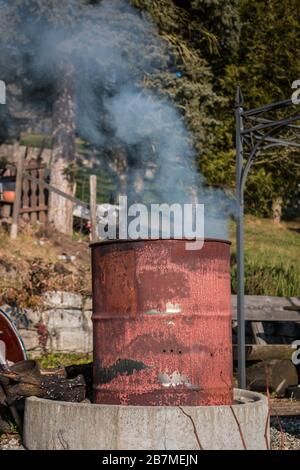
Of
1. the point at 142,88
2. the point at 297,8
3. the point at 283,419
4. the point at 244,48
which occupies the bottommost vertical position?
the point at 283,419

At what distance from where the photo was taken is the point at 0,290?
1120 cm

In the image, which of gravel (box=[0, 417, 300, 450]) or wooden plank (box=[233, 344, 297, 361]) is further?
wooden plank (box=[233, 344, 297, 361])

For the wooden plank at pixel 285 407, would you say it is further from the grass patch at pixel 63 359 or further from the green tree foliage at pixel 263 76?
the green tree foliage at pixel 263 76

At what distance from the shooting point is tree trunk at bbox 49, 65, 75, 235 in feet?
48.3

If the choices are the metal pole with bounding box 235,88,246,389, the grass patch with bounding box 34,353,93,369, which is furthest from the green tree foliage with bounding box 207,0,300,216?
the metal pole with bounding box 235,88,246,389

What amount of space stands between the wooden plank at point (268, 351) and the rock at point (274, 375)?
68 mm

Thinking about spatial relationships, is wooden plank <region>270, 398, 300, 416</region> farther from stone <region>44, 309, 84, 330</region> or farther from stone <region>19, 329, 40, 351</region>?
stone <region>19, 329, 40, 351</region>

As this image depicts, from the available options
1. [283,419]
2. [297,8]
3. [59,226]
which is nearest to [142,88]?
[59,226]

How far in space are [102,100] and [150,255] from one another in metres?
11.4

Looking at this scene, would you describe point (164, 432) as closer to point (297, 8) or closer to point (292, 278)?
point (292, 278)

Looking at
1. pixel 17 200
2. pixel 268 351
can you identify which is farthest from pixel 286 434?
pixel 17 200

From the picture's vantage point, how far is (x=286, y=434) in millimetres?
6469

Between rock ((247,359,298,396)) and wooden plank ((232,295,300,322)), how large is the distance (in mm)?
1147

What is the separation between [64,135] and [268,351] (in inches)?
283
